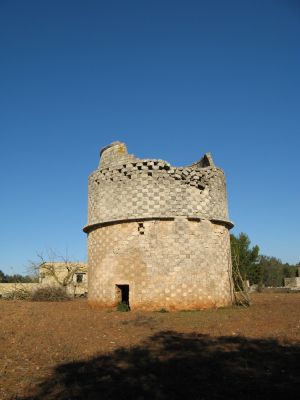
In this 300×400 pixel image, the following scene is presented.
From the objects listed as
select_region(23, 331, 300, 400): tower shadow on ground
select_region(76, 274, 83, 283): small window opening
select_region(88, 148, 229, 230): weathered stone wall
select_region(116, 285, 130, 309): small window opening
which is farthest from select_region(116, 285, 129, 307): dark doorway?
select_region(76, 274, 83, 283): small window opening

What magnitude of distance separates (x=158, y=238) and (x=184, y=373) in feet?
25.3

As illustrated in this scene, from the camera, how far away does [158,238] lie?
43.4 ft

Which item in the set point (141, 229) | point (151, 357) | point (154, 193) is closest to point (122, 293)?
point (141, 229)

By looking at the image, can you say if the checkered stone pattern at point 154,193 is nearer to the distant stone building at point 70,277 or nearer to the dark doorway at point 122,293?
the dark doorway at point 122,293

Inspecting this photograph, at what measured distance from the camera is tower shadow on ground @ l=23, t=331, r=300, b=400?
477cm

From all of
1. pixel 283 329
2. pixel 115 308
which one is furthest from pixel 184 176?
pixel 283 329

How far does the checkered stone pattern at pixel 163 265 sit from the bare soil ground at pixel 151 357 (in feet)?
5.32

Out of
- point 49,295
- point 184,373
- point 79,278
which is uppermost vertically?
point 79,278

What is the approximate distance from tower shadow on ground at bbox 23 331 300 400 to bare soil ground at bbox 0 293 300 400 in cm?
1

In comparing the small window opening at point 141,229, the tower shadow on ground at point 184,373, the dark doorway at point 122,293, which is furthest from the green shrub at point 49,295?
the tower shadow on ground at point 184,373

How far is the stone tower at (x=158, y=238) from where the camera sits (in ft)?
42.5

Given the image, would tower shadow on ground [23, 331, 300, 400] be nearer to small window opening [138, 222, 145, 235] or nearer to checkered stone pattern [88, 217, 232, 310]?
checkered stone pattern [88, 217, 232, 310]

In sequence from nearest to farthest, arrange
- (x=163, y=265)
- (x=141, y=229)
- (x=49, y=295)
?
1. (x=163, y=265)
2. (x=141, y=229)
3. (x=49, y=295)

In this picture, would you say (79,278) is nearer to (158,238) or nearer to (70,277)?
(70,277)
